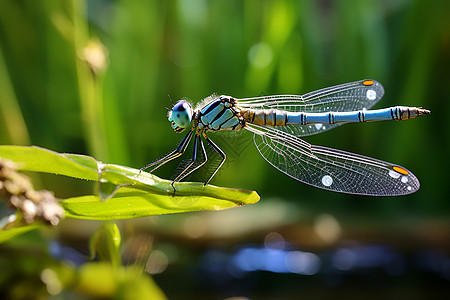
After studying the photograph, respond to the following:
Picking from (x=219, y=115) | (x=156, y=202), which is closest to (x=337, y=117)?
(x=219, y=115)

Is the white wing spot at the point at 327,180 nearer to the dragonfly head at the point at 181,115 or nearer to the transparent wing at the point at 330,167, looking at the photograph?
the transparent wing at the point at 330,167

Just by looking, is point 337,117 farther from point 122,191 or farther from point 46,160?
point 46,160

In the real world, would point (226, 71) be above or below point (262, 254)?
above

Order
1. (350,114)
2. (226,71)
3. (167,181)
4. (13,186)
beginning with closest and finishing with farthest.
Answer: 1. (13,186)
2. (167,181)
3. (350,114)
4. (226,71)

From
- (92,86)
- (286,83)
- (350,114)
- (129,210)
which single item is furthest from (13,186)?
(286,83)

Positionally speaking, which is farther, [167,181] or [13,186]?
[167,181]

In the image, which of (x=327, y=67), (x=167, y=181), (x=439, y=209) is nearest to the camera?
(x=167, y=181)

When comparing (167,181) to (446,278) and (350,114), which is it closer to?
(350,114)

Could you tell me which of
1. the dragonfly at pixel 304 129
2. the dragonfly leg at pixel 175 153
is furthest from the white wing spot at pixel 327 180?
the dragonfly leg at pixel 175 153
